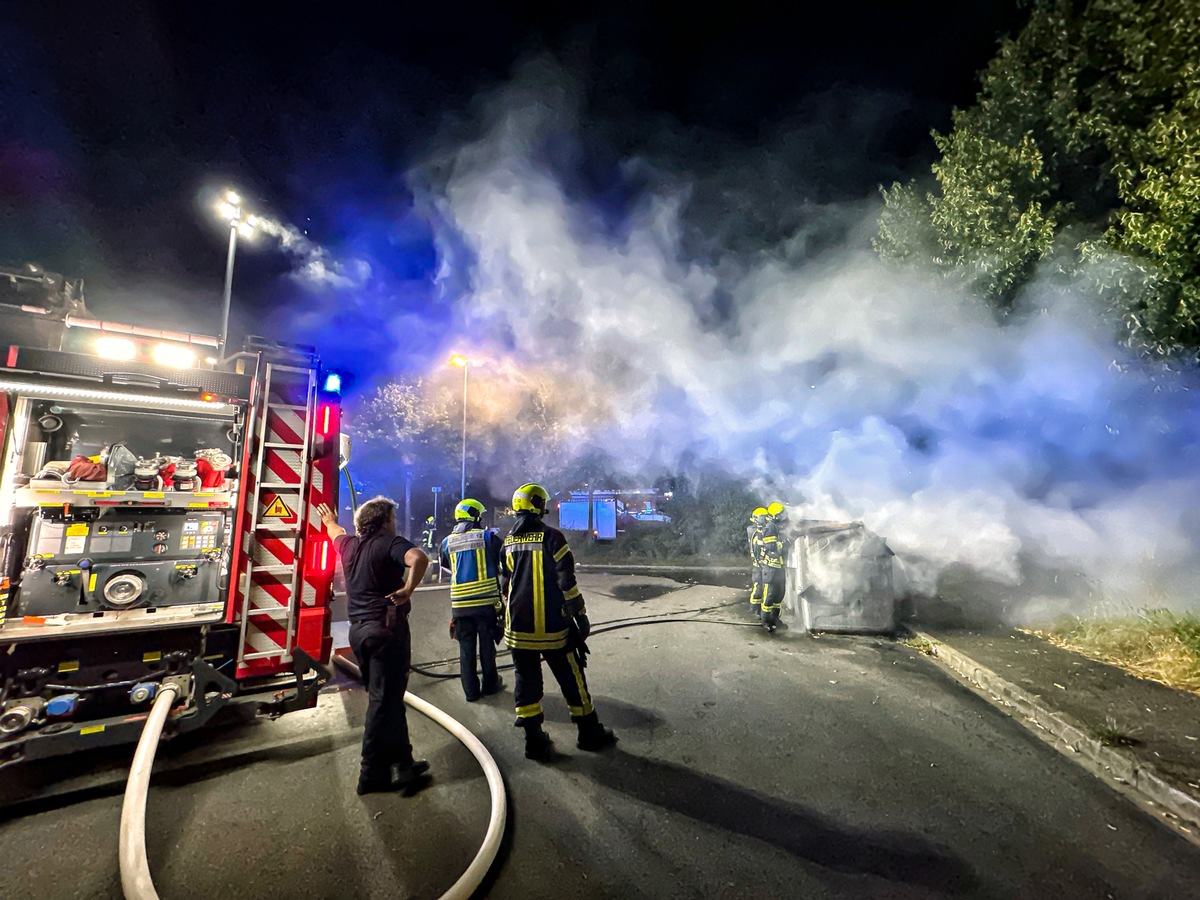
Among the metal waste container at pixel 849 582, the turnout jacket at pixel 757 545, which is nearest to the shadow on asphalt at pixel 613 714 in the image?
the turnout jacket at pixel 757 545

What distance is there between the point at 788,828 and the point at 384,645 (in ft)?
8.91

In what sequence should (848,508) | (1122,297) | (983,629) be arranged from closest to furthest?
(1122,297)
(983,629)
(848,508)

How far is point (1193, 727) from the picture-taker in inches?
161

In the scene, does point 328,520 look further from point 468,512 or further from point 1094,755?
point 1094,755

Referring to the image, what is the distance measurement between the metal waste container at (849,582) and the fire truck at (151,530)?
20.5ft

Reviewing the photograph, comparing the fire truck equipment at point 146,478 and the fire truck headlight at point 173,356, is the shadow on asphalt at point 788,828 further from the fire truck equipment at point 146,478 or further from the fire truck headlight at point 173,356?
the fire truck headlight at point 173,356

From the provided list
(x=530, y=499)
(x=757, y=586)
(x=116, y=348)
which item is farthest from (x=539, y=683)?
(x=757, y=586)

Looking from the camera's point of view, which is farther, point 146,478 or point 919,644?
point 919,644

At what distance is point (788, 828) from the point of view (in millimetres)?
3074

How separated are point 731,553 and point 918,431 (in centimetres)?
1013

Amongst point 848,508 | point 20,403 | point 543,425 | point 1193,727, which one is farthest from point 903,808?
point 543,425

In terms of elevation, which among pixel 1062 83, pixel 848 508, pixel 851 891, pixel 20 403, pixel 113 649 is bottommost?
pixel 851 891

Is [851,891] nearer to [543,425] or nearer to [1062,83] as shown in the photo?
[1062,83]

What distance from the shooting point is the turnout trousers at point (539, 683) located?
3.92 m
